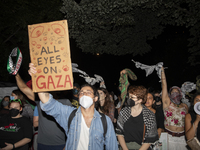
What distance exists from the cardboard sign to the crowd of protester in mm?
140

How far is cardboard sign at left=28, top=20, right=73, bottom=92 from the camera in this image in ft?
8.04

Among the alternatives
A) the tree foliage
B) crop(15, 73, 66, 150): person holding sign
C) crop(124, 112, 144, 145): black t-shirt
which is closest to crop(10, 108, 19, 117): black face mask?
crop(15, 73, 66, 150): person holding sign

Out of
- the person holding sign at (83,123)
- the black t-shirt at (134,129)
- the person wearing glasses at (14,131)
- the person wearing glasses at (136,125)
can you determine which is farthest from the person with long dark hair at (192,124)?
the person wearing glasses at (14,131)

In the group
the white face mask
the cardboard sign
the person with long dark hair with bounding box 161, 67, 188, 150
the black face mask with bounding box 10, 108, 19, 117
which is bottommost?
the person with long dark hair with bounding box 161, 67, 188, 150

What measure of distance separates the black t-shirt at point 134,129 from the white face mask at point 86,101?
1.07m

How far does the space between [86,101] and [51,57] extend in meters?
0.86

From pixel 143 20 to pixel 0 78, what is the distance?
9181mm

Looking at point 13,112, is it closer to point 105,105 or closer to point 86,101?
point 86,101

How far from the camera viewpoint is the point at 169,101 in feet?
14.6

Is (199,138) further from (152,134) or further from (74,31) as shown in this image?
(74,31)

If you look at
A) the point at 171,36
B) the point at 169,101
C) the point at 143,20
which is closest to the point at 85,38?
the point at 143,20

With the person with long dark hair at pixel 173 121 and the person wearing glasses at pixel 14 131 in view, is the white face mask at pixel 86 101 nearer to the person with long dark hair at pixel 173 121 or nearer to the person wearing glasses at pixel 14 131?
the person wearing glasses at pixel 14 131

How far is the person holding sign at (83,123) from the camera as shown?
2.45 m

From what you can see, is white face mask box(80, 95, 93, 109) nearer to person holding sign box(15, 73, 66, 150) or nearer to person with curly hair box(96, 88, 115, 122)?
person holding sign box(15, 73, 66, 150)
